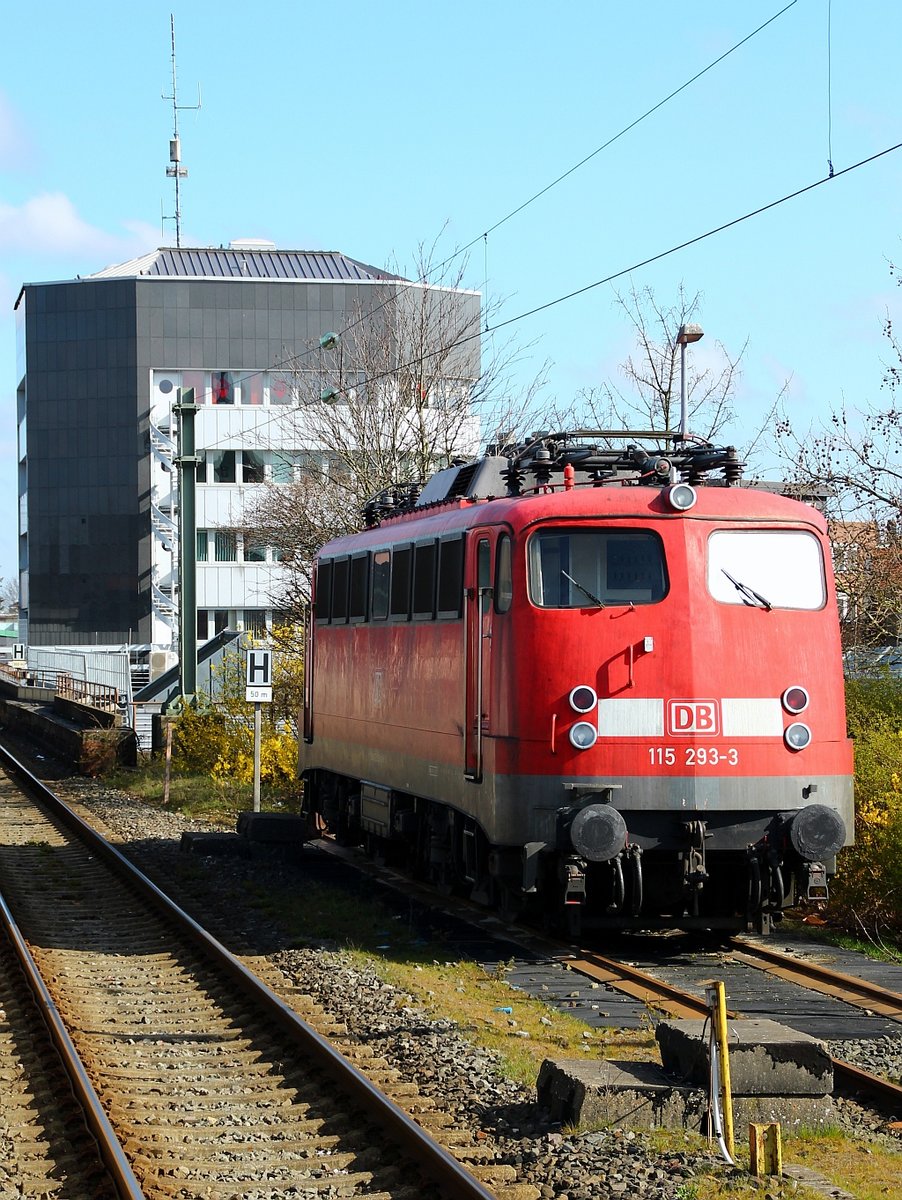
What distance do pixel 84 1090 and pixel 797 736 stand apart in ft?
19.6

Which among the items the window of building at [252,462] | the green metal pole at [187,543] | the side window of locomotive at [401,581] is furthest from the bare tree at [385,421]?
the window of building at [252,462]

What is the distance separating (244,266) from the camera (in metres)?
77.7

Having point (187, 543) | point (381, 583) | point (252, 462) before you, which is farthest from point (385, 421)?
point (252, 462)

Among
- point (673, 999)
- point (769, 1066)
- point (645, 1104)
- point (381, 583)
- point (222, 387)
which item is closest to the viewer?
point (645, 1104)

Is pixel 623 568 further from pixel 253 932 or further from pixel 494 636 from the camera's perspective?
pixel 253 932

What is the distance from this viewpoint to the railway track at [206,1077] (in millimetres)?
7441

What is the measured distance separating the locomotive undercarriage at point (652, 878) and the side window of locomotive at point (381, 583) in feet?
8.42

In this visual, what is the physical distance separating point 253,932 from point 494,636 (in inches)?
151

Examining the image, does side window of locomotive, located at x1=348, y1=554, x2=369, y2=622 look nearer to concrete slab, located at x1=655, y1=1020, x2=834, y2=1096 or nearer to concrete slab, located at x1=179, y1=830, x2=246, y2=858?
concrete slab, located at x1=179, y1=830, x2=246, y2=858

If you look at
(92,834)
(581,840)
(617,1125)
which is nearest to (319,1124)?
(617,1125)

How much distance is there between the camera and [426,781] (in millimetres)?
14922

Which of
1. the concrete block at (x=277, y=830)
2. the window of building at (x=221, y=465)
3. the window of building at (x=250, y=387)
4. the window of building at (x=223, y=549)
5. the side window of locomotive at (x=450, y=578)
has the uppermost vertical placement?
the window of building at (x=250, y=387)

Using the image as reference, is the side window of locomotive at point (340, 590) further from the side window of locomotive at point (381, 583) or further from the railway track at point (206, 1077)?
the railway track at point (206, 1077)

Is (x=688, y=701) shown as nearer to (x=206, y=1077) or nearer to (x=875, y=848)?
(x=875, y=848)
